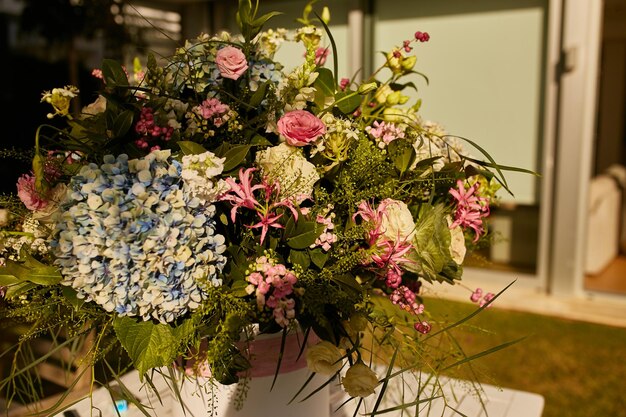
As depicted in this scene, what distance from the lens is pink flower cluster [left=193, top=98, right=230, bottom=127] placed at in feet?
2.65

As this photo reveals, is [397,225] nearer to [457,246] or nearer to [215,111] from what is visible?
[457,246]

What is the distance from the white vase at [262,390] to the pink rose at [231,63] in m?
0.35

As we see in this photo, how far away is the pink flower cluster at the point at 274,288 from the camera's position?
728 mm

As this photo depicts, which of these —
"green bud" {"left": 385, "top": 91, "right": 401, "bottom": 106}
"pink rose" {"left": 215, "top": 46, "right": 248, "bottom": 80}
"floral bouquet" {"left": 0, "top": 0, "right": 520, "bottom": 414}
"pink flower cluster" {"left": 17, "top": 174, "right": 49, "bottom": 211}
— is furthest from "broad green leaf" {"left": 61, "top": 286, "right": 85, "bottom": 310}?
"green bud" {"left": 385, "top": 91, "right": 401, "bottom": 106}

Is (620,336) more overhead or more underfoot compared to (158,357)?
more underfoot

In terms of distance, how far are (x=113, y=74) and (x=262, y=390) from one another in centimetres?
47

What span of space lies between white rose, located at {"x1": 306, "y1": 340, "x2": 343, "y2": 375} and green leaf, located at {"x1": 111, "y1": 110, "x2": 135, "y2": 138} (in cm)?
36

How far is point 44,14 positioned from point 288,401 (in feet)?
12.7

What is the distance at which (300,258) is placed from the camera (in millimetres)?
793

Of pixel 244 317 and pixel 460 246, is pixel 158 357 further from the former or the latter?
pixel 460 246

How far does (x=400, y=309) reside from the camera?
919 millimetres

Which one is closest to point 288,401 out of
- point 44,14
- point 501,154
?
point 501,154

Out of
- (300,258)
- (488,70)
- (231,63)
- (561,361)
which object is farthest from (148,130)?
(488,70)

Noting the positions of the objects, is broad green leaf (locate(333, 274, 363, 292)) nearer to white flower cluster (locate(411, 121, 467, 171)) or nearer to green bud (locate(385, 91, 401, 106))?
white flower cluster (locate(411, 121, 467, 171))
